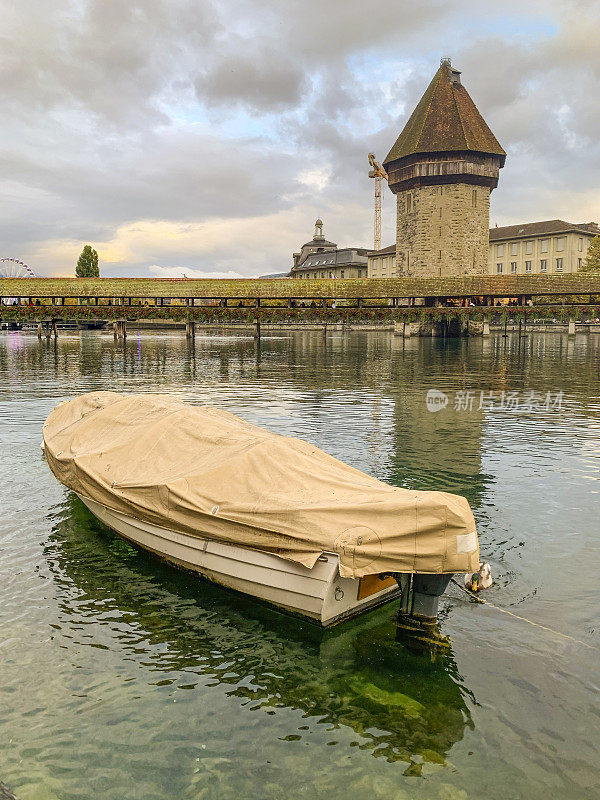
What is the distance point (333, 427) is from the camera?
73.6 feet

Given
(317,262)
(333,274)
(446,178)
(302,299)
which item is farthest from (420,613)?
(317,262)

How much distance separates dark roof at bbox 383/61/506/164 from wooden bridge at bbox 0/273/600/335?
1962cm

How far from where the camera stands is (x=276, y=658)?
8047mm

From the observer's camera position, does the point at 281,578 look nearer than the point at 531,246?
Yes

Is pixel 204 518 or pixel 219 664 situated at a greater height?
pixel 204 518

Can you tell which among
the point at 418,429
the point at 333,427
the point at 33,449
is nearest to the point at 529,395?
the point at 418,429

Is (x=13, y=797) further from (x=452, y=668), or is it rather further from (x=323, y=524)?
(x=452, y=668)

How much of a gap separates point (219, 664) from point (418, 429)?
1562 cm

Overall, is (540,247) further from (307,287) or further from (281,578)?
(281,578)

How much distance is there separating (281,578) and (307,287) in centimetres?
6805

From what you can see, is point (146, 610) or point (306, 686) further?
point (146, 610)

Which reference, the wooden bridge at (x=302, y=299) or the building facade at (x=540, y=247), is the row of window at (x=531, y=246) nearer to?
the building facade at (x=540, y=247)

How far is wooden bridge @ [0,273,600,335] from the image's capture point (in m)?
70.2

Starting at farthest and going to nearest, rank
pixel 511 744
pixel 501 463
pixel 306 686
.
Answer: pixel 501 463, pixel 306 686, pixel 511 744
